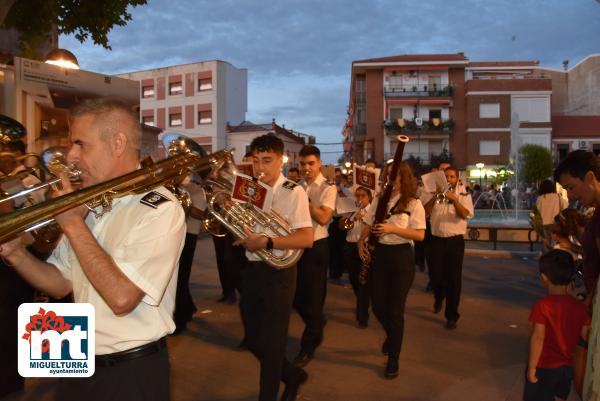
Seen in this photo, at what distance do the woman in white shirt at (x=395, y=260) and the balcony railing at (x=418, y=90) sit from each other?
142ft

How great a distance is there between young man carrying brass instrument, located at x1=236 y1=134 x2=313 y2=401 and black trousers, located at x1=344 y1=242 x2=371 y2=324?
2.48 metres

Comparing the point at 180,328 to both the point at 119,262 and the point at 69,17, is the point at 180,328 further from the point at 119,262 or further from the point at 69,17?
Result: the point at 69,17

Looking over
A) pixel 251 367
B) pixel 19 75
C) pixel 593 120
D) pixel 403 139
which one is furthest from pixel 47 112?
pixel 593 120

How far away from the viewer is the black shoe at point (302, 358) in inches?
199

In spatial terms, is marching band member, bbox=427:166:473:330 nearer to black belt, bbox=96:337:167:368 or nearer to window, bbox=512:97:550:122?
black belt, bbox=96:337:167:368

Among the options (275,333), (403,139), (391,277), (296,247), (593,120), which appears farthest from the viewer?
(593,120)

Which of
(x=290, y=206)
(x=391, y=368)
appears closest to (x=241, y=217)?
(x=290, y=206)

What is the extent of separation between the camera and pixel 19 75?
5.57 metres

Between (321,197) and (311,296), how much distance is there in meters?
1.12

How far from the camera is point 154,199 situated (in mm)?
2078

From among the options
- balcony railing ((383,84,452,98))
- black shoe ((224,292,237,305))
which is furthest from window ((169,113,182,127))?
black shoe ((224,292,237,305))

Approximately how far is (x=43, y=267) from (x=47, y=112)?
14.3 ft

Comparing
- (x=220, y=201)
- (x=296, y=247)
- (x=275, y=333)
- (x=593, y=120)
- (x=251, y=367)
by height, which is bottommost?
(x=251, y=367)

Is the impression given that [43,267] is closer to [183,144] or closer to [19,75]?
[183,144]
